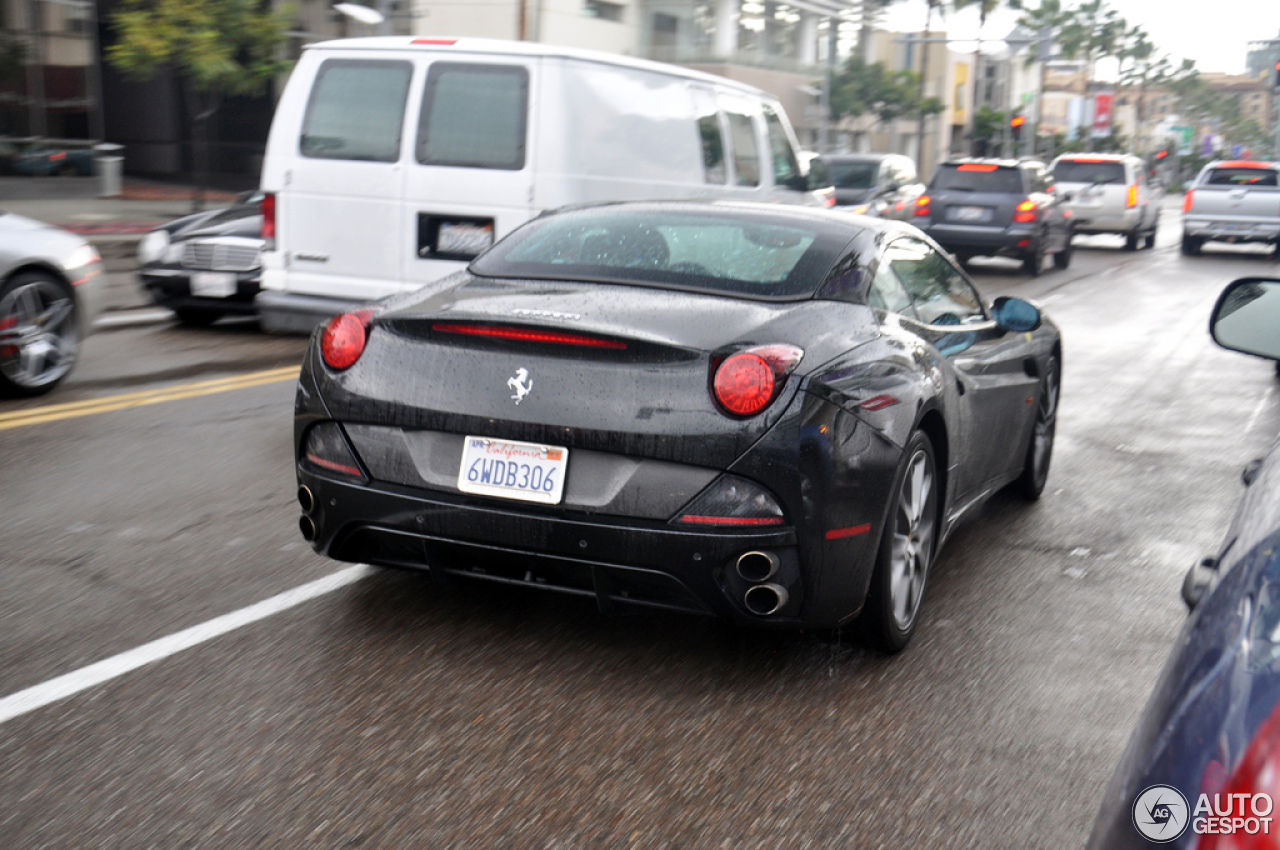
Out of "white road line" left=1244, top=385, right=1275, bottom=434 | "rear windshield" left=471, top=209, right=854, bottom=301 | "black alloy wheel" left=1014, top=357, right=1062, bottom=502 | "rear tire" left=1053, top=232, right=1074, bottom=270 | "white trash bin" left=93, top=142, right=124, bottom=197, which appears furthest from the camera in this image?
"white trash bin" left=93, top=142, right=124, bottom=197

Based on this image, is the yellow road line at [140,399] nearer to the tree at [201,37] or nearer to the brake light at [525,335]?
the brake light at [525,335]

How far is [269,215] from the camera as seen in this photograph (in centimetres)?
962

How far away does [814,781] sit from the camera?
3529 mm

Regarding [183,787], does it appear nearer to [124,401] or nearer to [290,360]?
[124,401]

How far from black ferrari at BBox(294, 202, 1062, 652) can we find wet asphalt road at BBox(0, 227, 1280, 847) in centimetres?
30

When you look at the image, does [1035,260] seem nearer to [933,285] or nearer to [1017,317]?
[1017,317]

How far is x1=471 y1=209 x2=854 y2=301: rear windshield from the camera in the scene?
4.59 meters

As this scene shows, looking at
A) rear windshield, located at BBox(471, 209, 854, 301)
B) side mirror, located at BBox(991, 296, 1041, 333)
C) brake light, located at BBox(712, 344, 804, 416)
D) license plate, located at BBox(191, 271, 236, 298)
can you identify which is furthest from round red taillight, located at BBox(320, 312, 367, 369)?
license plate, located at BBox(191, 271, 236, 298)

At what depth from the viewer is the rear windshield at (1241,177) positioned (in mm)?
26891

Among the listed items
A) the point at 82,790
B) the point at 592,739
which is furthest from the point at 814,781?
the point at 82,790

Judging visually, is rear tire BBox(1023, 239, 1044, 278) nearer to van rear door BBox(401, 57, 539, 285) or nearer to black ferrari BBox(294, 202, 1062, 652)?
van rear door BBox(401, 57, 539, 285)

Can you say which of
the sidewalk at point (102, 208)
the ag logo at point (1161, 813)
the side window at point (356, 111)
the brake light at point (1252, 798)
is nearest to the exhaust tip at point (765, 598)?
the ag logo at point (1161, 813)

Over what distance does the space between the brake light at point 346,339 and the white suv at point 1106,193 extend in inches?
966

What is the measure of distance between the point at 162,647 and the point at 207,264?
761cm
